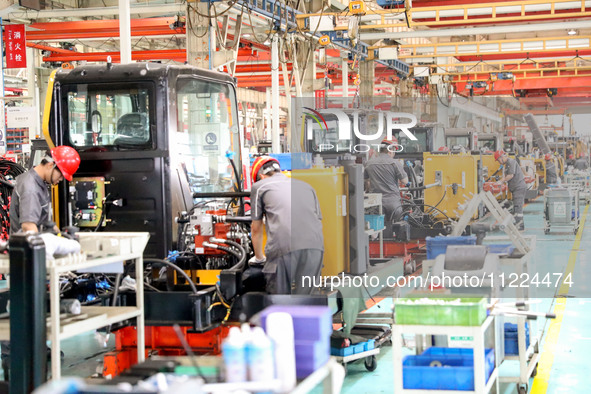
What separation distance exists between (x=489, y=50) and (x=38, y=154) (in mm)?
12947

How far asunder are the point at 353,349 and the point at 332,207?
1273 mm

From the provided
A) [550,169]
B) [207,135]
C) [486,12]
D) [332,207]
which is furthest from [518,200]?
[550,169]

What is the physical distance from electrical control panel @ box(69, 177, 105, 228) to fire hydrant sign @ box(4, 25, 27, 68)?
27.2ft

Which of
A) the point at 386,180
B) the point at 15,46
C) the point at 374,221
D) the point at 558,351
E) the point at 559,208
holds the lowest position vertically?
the point at 558,351

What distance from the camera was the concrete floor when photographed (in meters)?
5.58

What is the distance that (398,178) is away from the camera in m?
10.3

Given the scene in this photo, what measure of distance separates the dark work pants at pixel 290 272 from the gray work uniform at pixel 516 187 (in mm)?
6819

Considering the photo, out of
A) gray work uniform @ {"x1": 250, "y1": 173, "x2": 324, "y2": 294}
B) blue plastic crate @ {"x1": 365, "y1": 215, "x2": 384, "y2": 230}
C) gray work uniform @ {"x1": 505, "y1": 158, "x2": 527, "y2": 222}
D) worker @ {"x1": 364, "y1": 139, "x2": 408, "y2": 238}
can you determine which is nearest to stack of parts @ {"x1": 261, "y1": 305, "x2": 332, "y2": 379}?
gray work uniform @ {"x1": 250, "y1": 173, "x2": 324, "y2": 294}

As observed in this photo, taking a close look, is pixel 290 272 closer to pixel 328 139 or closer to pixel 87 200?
pixel 87 200

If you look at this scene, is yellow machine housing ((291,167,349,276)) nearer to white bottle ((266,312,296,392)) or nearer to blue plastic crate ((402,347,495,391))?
blue plastic crate ((402,347,495,391))

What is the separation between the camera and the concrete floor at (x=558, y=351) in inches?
220

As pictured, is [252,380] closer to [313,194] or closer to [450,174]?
[313,194]

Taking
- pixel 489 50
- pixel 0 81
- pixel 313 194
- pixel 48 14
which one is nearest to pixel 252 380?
pixel 313 194

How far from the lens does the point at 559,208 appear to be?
1400 centimetres
